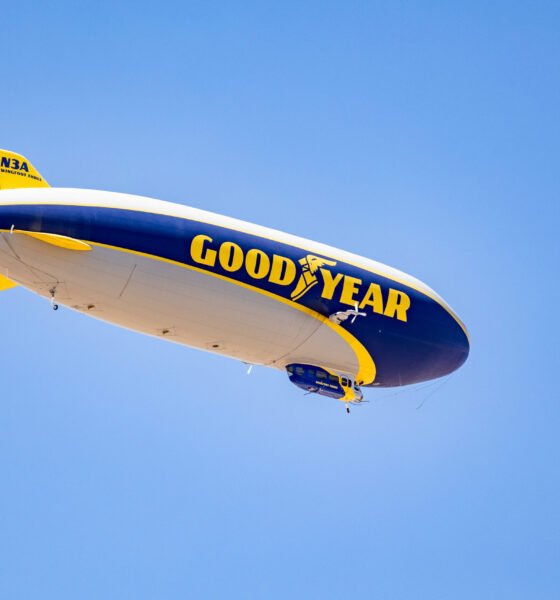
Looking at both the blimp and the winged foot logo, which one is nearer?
the blimp

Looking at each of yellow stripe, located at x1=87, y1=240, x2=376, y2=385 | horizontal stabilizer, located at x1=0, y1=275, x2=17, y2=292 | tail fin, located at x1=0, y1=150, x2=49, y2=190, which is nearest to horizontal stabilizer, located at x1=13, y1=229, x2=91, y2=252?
yellow stripe, located at x1=87, y1=240, x2=376, y2=385

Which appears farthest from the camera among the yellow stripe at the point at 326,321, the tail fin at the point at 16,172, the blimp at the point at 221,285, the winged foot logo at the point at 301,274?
the tail fin at the point at 16,172

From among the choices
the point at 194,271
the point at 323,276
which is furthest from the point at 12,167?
the point at 323,276

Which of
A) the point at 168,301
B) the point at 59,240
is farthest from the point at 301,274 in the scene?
the point at 59,240

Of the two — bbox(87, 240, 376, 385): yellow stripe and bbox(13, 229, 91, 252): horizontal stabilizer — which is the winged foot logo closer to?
bbox(87, 240, 376, 385): yellow stripe

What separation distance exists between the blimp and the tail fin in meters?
0.04

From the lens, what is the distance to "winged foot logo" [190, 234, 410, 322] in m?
40.3

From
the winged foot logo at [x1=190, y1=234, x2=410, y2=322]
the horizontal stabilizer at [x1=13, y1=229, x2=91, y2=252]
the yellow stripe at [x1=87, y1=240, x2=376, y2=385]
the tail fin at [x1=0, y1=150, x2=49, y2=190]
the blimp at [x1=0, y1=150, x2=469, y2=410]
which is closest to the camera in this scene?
the horizontal stabilizer at [x1=13, y1=229, x2=91, y2=252]

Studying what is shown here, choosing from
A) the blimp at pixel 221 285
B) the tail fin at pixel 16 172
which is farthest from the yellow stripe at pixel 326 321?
the tail fin at pixel 16 172

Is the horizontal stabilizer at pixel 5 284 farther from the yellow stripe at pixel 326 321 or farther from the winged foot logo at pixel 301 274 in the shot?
the winged foot logo at pixel 301 274

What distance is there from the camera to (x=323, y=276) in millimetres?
42469

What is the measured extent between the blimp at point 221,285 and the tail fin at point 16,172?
0.04m

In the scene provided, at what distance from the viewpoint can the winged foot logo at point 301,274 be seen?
132 feet

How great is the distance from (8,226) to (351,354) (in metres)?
13.2
